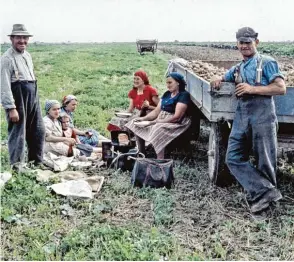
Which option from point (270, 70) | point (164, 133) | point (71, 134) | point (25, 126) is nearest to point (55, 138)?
point (71, 134)

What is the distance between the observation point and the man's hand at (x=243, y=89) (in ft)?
14.2

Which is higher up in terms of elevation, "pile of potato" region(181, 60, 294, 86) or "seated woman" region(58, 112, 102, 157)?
"pile of potato" region(181, 60, 294, 86)

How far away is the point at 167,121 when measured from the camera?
243 inches

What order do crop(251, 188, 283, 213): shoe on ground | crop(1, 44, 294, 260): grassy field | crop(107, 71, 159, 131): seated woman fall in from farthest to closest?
1. crop(107, 71, 159, 131): seated woman
2. crop(251, 188, 283, 213): shoe on ground
3. crop(1, 44, 294, 260): grassy field

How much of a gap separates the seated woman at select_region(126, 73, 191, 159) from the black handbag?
1.91 ft

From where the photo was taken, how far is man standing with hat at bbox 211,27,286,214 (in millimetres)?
4379

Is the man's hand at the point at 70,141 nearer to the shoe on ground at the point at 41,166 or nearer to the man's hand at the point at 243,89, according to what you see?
the shoe on ground at the point at 41,166

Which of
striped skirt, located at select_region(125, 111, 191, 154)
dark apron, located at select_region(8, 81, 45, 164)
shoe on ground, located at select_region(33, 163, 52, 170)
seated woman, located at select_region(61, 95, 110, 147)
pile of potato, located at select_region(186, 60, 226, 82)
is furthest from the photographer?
seated woman, located at select_region(61, 95, 110, 147)

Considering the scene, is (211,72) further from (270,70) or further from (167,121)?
(270,70)

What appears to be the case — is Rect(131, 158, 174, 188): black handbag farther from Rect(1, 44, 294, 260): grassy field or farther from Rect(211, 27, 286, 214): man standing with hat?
Rect(211, 27, 286, 214): man standing with hat

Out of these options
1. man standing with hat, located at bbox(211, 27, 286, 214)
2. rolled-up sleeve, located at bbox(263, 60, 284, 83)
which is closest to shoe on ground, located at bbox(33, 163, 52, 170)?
man standing with hat, located at bbox(211, 27, 286, 214)

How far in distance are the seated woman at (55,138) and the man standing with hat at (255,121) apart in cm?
261

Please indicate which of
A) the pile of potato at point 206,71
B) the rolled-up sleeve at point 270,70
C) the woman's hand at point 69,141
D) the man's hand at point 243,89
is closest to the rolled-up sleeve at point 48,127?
the woman's hand at point 69,141

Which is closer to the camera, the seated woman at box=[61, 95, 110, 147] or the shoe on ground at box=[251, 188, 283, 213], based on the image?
the shoe on ground at box=[251, 188, 283, 213]
